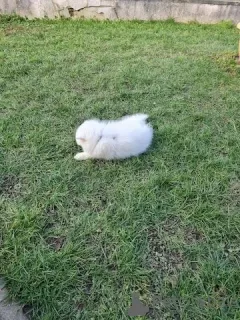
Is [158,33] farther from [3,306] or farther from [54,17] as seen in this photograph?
[3,306]

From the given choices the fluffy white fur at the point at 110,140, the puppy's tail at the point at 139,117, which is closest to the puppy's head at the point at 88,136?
the fluffy white fur at the point at 110,140

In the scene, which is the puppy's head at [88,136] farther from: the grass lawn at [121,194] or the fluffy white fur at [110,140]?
the grass lawn at [121,194]

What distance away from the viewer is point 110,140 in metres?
2.03

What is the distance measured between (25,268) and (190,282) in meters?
0.80

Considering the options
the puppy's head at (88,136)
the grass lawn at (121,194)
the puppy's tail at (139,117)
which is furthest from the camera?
the puppy's tail at (139,117)

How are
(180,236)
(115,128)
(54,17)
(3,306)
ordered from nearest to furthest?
(3,306) < (180,236) < (115,128) < (54,17)

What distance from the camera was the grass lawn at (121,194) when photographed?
1.43 metres

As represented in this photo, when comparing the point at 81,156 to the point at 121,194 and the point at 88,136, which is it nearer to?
the point at 88,136

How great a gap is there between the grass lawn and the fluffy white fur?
73mm

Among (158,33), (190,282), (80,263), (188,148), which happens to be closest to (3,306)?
(80,263)

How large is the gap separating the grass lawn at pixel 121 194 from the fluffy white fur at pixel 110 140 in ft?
0.24

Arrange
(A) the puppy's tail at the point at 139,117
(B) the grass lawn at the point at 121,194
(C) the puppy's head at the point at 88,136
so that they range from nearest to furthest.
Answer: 1. (B) the grass lawn at the point at 121,194
2. (C) the puppy's head at the point at 88,136
3. (A) the puppy's tail at the point at 139,117

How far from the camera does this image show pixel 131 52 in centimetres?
383

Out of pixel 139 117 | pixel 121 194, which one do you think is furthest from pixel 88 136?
pixel 139 117
